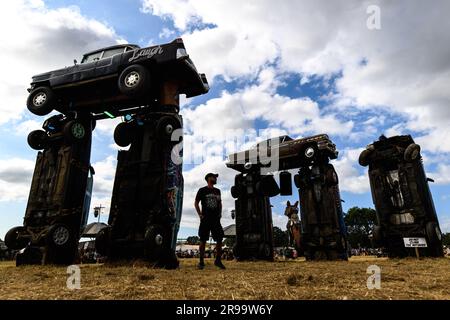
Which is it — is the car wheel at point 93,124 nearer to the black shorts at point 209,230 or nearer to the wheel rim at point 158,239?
the wheel rim at point 158,239

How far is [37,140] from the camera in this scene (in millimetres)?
8930

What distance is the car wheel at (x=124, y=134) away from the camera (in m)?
7.94

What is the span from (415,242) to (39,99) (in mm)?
12661

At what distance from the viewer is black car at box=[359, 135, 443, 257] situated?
31.5ft

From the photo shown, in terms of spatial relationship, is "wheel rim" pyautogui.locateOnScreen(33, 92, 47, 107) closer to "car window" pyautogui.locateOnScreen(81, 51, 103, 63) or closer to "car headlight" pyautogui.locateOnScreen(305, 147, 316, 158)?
"car window" pyautogui.locateOnScreen(81, 51, 103, 63)

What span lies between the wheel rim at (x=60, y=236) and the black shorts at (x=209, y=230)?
4129 mm

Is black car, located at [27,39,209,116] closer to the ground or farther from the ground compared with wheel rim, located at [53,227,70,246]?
farther from the ground

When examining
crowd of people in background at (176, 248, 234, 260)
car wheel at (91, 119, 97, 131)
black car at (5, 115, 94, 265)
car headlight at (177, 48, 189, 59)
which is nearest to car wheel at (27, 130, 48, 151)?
black car at (5, 115, 94, 265)

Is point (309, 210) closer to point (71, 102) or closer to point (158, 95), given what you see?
point (158, 95)

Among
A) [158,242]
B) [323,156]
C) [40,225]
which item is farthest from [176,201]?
[323,156]

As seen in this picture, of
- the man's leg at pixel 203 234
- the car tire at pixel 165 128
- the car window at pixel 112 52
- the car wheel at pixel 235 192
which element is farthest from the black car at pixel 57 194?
the car wheel at pixel 235 192

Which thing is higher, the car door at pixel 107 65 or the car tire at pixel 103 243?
the car door at pixel 107 65

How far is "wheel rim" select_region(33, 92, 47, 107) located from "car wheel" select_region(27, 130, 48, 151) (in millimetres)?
872
